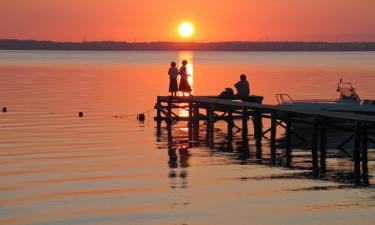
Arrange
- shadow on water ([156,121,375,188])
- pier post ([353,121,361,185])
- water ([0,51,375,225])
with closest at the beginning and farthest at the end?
water ([0,51,375,225])
shadow on water ([156,121,375,188])
pier post ([353,121,361,185])

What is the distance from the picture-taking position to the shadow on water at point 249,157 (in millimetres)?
26922

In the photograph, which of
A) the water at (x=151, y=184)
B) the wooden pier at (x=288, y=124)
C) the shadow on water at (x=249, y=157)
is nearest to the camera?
the water at (x=151, y=184)

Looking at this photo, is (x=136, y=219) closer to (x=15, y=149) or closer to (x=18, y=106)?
(x=15, y=149)

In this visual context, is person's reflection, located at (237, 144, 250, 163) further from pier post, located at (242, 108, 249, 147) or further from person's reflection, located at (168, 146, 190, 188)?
person's reflection, located at (168, 146, 190, 188)

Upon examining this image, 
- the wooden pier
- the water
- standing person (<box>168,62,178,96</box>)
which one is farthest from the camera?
standing person (<box>168,62,178,96</box>)

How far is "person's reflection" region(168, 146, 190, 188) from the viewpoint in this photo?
26.2 metres

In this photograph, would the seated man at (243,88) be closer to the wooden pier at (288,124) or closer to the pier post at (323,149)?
the wooden pier at (288,124)

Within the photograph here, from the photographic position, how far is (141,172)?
28.0 meters

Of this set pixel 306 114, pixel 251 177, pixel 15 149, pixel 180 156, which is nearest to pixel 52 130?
pixel 15 149

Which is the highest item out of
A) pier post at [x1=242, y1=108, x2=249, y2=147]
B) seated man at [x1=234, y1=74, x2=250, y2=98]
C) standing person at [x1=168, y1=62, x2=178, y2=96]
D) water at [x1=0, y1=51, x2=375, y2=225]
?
standing person at [x1=168, y1=62, x2=178, y2=96]

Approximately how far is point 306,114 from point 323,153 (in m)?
2.55

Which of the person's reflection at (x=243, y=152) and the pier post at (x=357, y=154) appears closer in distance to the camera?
the pier post at (x=357, y=154)

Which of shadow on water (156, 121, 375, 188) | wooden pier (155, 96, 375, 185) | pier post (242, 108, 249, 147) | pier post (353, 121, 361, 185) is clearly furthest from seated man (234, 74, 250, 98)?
pier post (353, 121, 361, 185)

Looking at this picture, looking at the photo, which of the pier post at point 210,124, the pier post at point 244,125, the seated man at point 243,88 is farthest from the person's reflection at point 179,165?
the seated man at point 243,88
